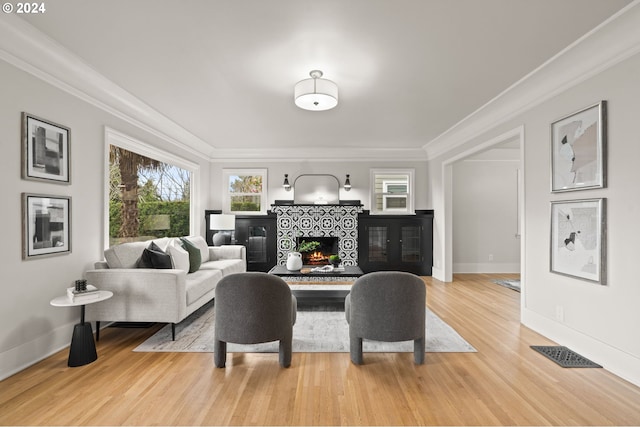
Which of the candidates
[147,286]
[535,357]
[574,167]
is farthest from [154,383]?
[574,167]

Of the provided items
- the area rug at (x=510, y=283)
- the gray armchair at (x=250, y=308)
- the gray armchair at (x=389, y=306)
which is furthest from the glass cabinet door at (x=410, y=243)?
the gray armchair at (x=250, y=308)

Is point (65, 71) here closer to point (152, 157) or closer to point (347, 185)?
point (152, 157)

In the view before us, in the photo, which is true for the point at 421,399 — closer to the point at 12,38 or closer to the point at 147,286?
the point at 147,286

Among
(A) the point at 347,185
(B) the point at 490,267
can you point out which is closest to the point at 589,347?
(B) the point at 490,267

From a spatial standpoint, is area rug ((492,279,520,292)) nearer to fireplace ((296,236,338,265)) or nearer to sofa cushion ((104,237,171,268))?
fireplace ((296,236,338,265))

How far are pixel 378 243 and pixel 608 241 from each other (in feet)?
13.8

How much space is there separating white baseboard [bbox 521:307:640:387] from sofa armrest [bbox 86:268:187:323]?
376 centimetres

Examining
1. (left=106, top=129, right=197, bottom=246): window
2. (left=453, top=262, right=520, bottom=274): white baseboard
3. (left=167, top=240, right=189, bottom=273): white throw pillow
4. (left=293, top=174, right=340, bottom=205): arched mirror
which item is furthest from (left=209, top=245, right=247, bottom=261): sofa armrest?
(left=453, top=262, right=520, bottom=274): white baseboard

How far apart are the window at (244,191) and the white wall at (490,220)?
4406mm

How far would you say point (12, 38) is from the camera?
7.99 feet

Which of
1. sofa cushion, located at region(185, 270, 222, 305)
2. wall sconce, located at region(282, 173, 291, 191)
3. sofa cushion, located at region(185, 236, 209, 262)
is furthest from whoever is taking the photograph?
wall sconce, located at region(282, 173, 291, 191)

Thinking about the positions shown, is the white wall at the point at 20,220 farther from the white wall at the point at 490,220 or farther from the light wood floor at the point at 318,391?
the white wall at the point at 490,220

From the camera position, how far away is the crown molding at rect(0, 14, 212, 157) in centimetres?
244

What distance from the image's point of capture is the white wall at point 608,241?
246 cm
